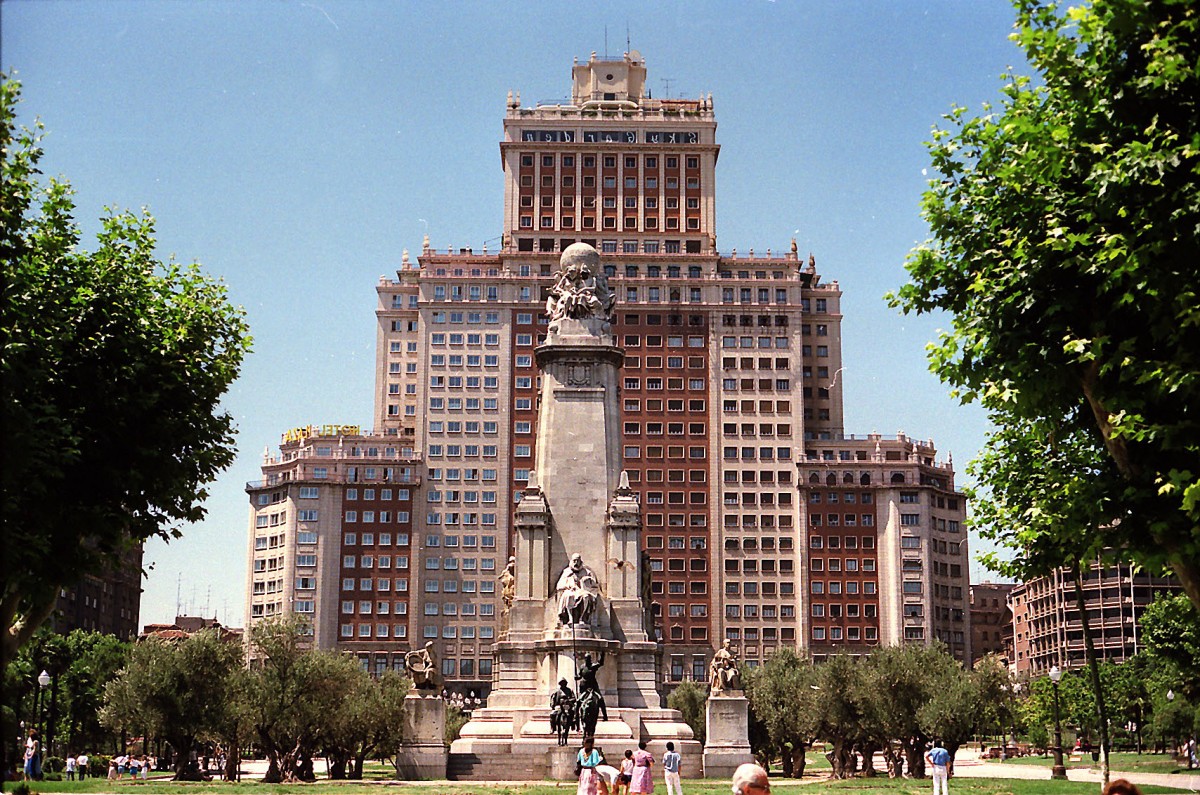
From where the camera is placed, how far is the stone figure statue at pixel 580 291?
62.2m

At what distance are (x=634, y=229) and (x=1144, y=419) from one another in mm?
130902

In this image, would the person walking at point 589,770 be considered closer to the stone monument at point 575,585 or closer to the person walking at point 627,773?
the person walking at point 627,773

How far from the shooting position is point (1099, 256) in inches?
920

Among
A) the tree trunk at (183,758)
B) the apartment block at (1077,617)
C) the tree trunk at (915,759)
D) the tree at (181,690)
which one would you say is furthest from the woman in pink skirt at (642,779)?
the apartment block at (1077,617)

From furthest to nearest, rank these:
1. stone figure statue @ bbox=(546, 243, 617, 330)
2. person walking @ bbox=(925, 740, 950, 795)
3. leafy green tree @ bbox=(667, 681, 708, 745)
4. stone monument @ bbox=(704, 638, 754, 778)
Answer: leafy green tree @ bbox=(667, 681, 708, 745) < stone figure statue @ bbox=(546, 243, 617, 330) < stone monument @ bbox=(704, 638, 754, 778) < person walking @ bbox=(925, 740, 950, 795)

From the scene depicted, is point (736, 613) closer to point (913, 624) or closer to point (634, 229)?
point (913, 624)

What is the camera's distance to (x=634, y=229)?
154500mm

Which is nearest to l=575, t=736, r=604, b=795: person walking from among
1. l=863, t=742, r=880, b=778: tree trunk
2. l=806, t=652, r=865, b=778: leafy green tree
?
l=806, t=652, r=865, b=778: leafy green tree

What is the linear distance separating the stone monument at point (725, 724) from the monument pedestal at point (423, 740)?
1018 cm

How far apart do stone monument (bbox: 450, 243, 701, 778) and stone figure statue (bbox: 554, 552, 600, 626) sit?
0.13 ft

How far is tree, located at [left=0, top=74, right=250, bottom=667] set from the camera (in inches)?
1066

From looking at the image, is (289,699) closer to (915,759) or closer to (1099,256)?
(915,759)

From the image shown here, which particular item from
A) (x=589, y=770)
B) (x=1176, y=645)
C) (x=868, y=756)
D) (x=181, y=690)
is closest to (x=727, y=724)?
(x=868, y=756)

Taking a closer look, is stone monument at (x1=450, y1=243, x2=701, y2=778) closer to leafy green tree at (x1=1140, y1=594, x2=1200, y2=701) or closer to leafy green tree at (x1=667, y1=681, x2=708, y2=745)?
leafy green tree at (x1=1140, y1=594, x2=1200, y2=701)
